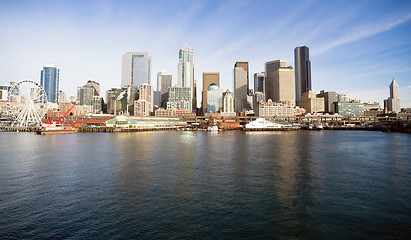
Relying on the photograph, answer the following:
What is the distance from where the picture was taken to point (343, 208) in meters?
19.1

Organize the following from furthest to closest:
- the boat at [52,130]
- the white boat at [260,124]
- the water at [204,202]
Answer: the white boat at [260,124] < the boat at [52,130] < the water at [204,202]

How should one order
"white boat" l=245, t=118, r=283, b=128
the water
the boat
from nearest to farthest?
the water → the boat → "white boat" l=245, t=118, r=283, b=128

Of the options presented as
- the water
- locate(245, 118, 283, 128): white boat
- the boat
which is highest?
locate(245, 118, 283, 128): white boat

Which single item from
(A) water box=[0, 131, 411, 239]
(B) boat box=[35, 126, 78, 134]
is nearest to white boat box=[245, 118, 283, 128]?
(B) boat box=[35, 126, 78, 134]

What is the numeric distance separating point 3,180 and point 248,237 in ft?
95.1

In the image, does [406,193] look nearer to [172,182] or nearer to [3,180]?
[172,182]

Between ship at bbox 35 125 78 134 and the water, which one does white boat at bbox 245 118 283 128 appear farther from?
the water

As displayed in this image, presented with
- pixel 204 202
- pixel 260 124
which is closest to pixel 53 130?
pixel 204 202

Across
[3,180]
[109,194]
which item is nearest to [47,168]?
[3,180]

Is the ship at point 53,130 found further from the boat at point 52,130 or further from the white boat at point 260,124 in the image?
the white boat at point 260,124

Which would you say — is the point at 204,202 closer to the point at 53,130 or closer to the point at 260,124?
the point at 53,130

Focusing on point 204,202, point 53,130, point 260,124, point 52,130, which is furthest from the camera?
point 260,124

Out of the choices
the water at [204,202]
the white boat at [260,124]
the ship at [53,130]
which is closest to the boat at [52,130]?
the ship at [53,130]

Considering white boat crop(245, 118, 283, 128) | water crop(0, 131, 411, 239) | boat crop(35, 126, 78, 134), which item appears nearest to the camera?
water crop(0, 131, 411, 239)
